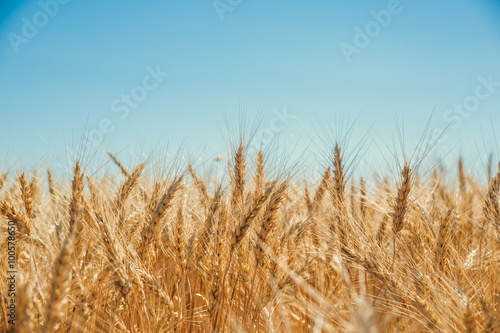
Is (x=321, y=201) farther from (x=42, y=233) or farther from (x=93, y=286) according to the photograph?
(x=42, y=233)

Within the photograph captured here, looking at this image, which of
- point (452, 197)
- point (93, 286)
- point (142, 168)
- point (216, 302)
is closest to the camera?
point (93, 286)

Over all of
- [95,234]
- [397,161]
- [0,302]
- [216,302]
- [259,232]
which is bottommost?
[0,302]

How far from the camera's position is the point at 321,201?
2609 millimetres

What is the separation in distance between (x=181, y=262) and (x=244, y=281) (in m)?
0.42

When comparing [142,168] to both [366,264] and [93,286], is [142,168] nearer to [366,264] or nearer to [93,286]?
[93,286]

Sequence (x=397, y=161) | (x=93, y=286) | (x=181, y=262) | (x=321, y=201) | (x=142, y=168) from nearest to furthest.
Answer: (x=93, y=286) → (x=181, y=262) → (x=397, y=161) → (x=142, y=168) → (x=321, y=201)

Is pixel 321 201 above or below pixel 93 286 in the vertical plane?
above

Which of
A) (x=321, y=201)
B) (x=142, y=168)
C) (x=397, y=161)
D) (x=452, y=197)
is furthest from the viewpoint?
(x=452, y=197)

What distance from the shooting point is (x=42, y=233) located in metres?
1.59

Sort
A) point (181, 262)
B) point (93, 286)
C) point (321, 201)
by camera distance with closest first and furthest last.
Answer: point (93, 286) → point (181, 262) → point (321, 201)

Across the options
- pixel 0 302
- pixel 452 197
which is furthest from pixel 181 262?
pixel 452 197

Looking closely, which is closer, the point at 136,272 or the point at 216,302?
the point at 136,272

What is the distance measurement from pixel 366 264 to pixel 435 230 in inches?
32.6

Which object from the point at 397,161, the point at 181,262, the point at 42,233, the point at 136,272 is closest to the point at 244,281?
the point at 181,262
